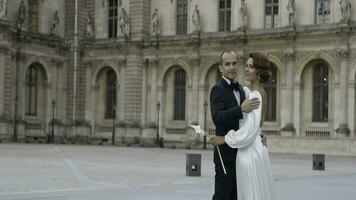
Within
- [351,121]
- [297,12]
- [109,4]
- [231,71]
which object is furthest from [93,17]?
[231,71]

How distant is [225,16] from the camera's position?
51219 mm

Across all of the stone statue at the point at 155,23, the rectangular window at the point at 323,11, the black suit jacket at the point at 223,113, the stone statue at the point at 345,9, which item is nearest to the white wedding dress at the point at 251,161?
the black suit jacket at the point at 223,113

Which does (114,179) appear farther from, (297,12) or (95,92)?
(95,92)

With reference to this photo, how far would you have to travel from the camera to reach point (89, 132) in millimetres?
56344

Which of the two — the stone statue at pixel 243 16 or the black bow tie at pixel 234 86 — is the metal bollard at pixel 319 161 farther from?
the stone statue at pixel 243 16

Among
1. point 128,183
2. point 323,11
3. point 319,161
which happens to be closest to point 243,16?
point 323,11

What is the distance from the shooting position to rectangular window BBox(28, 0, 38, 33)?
54938 mm

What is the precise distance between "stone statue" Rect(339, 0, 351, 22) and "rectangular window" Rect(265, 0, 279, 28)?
17.2 feet

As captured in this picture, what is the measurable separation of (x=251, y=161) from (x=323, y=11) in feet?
136

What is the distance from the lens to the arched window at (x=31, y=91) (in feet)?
179

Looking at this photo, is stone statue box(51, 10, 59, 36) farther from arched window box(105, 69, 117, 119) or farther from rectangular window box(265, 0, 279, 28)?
rectangular window box(265, 0, 279, 28)

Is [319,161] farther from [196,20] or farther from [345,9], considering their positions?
[196,20]

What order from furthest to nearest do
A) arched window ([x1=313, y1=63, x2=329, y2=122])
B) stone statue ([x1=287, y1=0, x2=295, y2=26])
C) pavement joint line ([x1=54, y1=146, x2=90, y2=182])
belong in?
→ stone statue ([x1=287, y1=0, x2=295, y2=26]) < arched window ([x1=313, y1=63, x2=329, y2=122]) < pavement joint line ([x1=54, y1=146, x2=90, y2=182])

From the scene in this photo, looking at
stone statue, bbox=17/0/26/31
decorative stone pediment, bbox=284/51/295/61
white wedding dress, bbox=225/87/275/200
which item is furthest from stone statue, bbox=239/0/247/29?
white wedding dress, bbox=225/87/275/200
